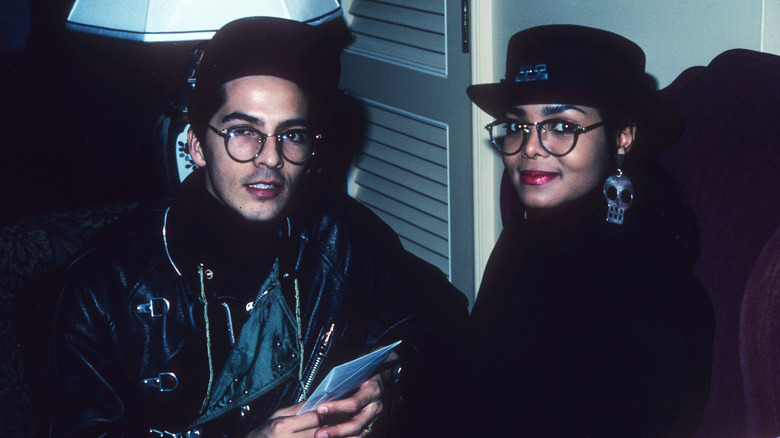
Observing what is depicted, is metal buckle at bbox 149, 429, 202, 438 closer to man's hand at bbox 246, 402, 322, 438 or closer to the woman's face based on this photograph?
man's hand at bbox 246, 402, 322, 438

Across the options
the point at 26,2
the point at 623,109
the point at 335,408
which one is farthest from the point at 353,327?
the point at 26,2

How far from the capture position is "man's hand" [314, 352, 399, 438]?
148 cm

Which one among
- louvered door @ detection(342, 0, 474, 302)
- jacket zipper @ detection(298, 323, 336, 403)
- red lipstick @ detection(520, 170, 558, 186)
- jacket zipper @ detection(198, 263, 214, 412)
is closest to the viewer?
red lipstick @ detection(520, 170, 558, 186)

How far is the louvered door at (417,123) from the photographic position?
2600 mm

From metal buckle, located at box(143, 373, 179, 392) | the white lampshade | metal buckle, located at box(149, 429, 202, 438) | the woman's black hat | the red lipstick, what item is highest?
the white lampshade

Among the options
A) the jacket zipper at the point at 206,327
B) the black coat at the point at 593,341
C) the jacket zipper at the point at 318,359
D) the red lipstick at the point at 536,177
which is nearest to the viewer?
the black coat at the point at 593,341

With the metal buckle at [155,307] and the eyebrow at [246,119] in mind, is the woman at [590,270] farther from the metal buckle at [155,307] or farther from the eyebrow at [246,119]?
the metal buckle at [155,307]

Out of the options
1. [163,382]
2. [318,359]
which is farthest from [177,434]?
[318,359]

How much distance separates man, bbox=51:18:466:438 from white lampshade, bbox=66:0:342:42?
0.10m

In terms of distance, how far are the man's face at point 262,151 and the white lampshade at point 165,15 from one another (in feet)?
0.74

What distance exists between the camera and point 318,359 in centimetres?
176

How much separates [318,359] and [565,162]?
746 millimetres

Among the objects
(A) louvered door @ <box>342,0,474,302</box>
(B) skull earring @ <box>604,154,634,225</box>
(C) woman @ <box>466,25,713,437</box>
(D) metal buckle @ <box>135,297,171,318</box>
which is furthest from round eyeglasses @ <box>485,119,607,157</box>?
(A) louvered door @ <box>342,0,474,302</box>

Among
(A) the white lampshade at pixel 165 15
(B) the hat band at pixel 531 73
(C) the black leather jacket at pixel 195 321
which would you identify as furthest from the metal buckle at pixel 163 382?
(B) the hat band at pixel 531 73
